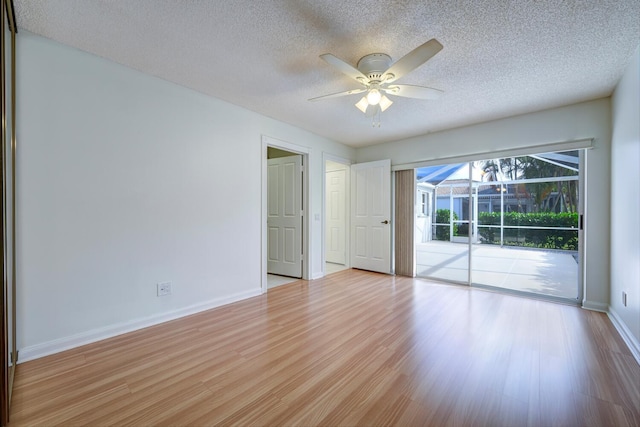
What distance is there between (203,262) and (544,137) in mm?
4401

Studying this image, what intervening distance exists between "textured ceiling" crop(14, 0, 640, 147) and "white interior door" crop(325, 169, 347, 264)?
2585 millimetres

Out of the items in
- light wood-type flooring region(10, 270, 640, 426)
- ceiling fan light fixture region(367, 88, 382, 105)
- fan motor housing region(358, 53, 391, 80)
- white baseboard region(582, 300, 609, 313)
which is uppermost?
fan motor housing region(358, 53, 391, 80)

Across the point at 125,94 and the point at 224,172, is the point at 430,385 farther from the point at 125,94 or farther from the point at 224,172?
the point at 125,94

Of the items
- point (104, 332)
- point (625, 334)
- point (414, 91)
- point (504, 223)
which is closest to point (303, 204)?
point (414, 91)

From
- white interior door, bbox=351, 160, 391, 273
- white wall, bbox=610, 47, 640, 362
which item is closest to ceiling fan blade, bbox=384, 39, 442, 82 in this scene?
white wall, bbox=610, 47, 640, 362

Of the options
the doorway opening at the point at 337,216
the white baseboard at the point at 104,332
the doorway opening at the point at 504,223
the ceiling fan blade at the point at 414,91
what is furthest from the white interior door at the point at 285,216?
the ceiling fan blade at the point at 414,91

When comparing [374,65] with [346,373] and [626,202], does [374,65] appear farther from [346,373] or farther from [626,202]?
[626,202]

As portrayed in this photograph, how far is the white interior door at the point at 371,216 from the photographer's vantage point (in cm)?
491

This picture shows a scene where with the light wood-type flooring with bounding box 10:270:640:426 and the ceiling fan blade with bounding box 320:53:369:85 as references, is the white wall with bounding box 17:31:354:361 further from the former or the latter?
the ceiling fan blade with bounding box 320:53:369:85

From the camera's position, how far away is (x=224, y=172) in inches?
130

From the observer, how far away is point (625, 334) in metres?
2.37

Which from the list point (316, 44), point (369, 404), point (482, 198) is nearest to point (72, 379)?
point (369, 404)

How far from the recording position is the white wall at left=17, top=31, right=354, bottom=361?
6.77ft

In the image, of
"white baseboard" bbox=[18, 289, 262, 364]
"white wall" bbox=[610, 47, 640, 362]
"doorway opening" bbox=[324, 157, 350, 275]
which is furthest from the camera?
"doorway opening" bbox=[324, 157, 350, 275]
